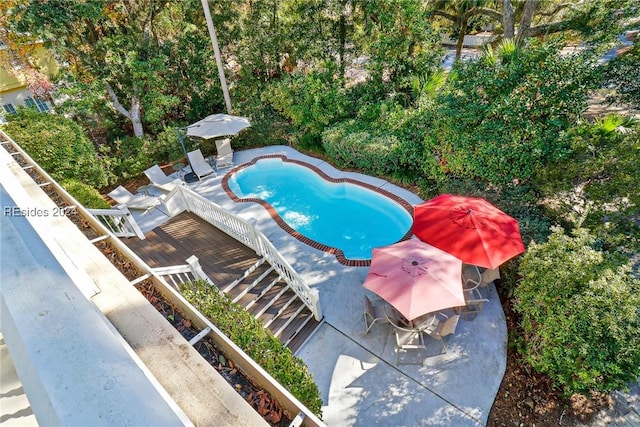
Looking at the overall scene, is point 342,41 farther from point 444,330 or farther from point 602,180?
point 444,330

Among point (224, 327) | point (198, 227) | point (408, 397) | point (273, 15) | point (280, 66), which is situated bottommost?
point (408, 397)

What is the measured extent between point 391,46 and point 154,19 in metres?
12.0

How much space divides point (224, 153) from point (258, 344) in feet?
38.7

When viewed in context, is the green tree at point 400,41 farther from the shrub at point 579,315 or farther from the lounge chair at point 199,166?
the shrub at point 579,315

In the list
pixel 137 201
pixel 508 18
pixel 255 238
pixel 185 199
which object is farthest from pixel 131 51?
pixel 508 18

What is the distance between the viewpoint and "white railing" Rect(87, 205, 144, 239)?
885cm

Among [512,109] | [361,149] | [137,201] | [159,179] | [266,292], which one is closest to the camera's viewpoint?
[266,292]

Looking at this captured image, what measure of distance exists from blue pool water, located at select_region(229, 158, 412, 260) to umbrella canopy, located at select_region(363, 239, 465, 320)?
278 centimetres

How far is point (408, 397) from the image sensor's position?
6.08 meters

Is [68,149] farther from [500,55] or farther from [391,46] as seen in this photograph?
[500,55]

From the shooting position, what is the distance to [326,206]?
40.2 ft

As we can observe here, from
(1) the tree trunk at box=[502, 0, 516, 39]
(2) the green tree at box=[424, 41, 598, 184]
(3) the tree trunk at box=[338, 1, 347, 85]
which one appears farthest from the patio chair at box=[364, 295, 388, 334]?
(1) the tree trunk at box=[502, 0, 516, 39]

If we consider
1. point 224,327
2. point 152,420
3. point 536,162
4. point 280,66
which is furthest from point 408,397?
point 280,66

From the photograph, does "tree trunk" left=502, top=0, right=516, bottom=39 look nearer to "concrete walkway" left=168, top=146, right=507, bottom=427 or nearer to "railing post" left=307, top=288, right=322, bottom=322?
"concrete walkway" left=168, top=146, right=507, bottom=427
